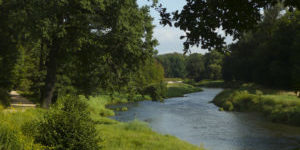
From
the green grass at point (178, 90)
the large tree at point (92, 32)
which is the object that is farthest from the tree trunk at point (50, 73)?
the green grass at point (178, 90)

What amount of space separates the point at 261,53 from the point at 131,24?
40129 millimetres

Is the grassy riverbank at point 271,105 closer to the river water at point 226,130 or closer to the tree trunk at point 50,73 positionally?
the river water at point 226,130

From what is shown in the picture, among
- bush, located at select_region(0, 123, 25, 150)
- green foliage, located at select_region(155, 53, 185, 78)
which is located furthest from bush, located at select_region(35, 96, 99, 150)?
green foliage, located at select_region(155, 53, 185, 78)

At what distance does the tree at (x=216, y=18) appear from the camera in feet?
22.0

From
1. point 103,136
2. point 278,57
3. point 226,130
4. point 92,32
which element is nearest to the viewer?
point 103,136

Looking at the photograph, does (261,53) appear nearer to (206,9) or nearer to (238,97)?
(238,97)

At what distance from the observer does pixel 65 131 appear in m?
8.38

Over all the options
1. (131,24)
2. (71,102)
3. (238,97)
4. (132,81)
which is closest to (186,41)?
(71,102)

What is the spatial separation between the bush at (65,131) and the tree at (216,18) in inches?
163

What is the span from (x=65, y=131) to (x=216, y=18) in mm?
5513

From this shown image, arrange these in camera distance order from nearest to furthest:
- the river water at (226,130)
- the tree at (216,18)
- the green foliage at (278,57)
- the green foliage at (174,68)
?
the tree at (216,18), the river water at (226,130), the green foliage at (278,57), the green foliage at (174,68)

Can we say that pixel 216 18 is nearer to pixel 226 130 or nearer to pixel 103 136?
pixel 103 136

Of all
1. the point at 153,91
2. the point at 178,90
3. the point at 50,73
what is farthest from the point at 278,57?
the point at 50,73

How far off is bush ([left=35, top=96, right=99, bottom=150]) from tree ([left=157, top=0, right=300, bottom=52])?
13.6 ft
